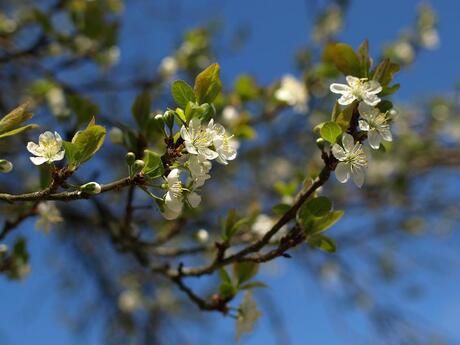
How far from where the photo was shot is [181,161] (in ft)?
3.29

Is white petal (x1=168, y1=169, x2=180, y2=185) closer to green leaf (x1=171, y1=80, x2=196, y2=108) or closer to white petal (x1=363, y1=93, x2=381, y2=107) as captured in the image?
green leaf (x1=171, y1=80, x2=196, y2=108)

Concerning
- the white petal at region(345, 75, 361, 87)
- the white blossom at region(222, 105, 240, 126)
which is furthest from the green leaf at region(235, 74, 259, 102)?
the white petal at region(345, 75, 361, 87)

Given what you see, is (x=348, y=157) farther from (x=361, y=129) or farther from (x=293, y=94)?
(x=293, y=94)

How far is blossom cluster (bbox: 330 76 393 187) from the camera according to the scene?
987 mm

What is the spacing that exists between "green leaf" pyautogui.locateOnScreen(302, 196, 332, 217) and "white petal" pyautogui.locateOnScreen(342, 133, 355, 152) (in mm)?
135

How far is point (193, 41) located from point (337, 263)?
72.1 inches

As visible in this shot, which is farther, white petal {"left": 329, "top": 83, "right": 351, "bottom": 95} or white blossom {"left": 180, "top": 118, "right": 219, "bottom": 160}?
Result: white petal {"left": 329, "top": 83, "right": 351, "bottom": 95}

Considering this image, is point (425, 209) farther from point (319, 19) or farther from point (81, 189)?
point (81, 189)

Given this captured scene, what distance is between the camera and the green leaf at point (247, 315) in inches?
51.7

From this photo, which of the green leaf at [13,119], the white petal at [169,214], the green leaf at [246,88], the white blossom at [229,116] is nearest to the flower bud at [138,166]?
the white petal at [169,214]

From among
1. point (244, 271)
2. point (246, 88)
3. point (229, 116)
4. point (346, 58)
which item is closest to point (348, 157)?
point (346, 58)

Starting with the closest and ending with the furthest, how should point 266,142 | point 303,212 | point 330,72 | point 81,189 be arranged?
point 81,189 < point 303,212 < point 330,72 < point 266,142

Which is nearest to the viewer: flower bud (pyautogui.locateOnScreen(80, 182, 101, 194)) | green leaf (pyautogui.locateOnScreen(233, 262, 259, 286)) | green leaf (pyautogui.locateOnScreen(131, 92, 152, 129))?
flower bud (pyautogui.locateOnScreen(80, 182, 101, 194))

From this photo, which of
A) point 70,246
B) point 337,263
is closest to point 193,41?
point 70,246
